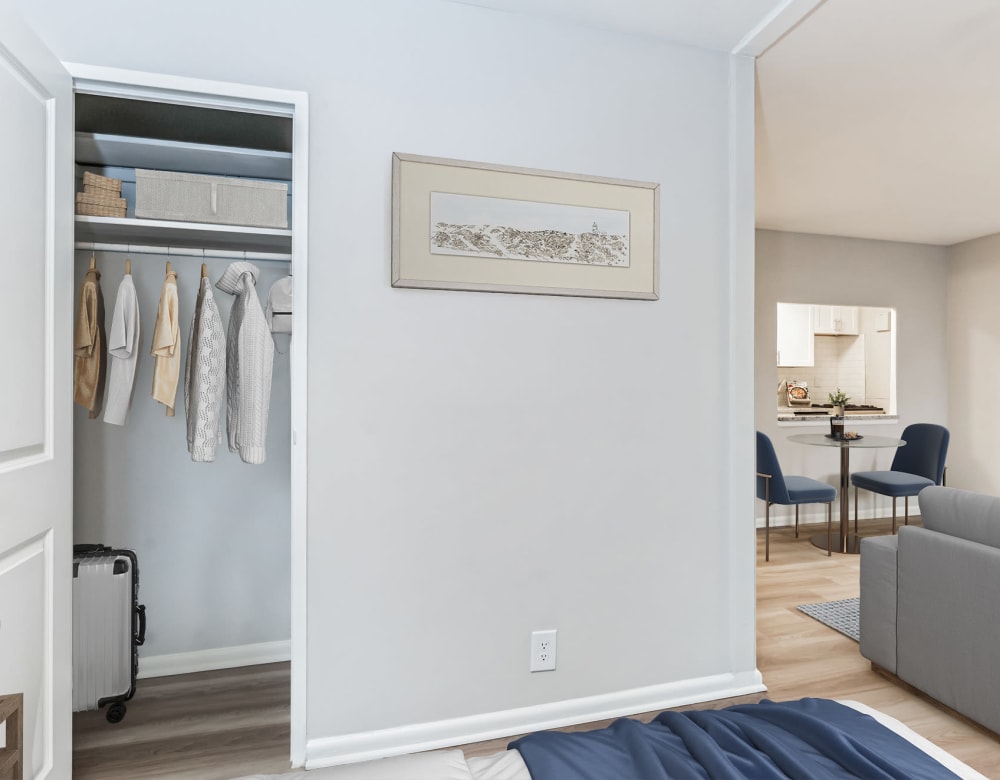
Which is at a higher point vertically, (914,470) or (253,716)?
(914,470)

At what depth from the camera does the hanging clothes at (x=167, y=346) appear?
6.68 feet

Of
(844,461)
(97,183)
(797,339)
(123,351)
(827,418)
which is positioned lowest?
(844,461)

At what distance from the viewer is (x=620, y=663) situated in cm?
229

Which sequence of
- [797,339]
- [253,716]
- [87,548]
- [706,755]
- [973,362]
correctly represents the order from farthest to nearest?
[797,339], [973,362], [87,548], [253,716], [706,755]

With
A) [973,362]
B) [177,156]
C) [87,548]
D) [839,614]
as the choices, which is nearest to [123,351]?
[177,156]

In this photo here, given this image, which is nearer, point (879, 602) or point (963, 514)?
point (963, 514)

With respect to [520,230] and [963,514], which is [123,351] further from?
[963,514]

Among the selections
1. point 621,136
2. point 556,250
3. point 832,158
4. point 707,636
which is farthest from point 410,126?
point 832,158

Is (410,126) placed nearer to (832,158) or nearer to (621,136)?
(621,136)

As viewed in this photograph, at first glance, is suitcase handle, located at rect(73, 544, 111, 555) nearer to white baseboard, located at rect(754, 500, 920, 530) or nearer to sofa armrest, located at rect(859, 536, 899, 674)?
sofa armrest, located at rect(859, 536, 899, 674)

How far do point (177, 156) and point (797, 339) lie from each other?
569 cm

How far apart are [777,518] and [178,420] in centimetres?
478

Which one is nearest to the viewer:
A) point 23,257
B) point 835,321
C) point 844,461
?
point 23,257

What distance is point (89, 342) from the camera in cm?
207
